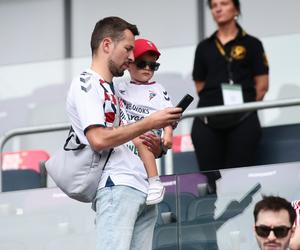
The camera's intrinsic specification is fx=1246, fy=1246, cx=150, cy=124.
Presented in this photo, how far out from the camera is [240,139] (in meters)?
7.18

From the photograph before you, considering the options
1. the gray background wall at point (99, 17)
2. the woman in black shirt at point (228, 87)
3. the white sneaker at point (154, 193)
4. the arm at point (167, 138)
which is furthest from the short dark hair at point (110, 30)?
the gray background wall at point (99, 17)

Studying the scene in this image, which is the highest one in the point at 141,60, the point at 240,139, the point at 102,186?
the point at 141,60

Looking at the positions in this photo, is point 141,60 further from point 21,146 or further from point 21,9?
point 21,9

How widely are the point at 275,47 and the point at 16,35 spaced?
250 cm

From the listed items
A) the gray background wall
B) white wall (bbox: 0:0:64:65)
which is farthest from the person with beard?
white wall (bbox: 0:0:64:65)

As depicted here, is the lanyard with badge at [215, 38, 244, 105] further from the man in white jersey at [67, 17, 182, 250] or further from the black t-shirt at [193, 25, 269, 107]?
the man in white jersey at [67, 17, 182, 250]

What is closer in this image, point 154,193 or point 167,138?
point 154,193

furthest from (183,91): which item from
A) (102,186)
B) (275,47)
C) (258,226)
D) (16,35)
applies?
(102,186)

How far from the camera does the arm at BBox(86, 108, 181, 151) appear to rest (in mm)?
4840

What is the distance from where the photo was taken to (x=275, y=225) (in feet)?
18.0

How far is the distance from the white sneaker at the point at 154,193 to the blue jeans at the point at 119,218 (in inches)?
2.0

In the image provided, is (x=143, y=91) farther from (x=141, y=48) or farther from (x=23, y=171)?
(x=23, y=171)

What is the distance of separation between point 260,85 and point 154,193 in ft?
8.10

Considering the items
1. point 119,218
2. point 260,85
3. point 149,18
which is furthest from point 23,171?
point 119,218
